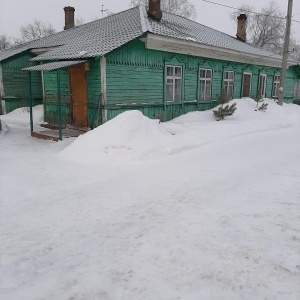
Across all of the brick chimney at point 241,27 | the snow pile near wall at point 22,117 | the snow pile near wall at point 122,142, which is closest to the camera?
the snow pile near wall at point 122,142

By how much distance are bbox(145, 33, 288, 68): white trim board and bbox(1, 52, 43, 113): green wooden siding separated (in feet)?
Result: 24.7

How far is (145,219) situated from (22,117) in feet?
41.0

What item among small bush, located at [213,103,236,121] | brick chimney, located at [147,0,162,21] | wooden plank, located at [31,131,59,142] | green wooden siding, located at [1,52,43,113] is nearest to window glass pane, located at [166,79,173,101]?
small bush, located at [213,103,236,121]

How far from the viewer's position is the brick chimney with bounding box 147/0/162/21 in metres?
13.0

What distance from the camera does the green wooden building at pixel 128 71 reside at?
389 inches

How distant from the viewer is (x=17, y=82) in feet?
50.8

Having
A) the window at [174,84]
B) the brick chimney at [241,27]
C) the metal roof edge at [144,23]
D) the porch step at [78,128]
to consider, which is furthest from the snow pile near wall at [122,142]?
the brick chimney at [241,27]

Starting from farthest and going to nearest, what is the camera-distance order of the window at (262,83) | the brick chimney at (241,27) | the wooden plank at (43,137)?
the brick chimney at (241,27), the window at (262,83), the wooden plank at (43,137)

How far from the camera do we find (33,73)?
15.4 m

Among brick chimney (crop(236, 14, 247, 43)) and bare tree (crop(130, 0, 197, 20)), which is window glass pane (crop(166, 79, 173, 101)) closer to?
brick chimney (crop(236, 14, 247, 43))

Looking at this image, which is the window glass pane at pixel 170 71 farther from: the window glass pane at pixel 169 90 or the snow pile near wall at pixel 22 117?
the snow pile near wall at pixel 22 117

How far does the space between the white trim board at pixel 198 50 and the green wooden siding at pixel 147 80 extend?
23cm

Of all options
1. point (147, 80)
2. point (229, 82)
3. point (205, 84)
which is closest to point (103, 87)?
point (147, 80)

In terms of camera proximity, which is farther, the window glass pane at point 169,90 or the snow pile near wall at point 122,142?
the window glass pane at point 169,90
